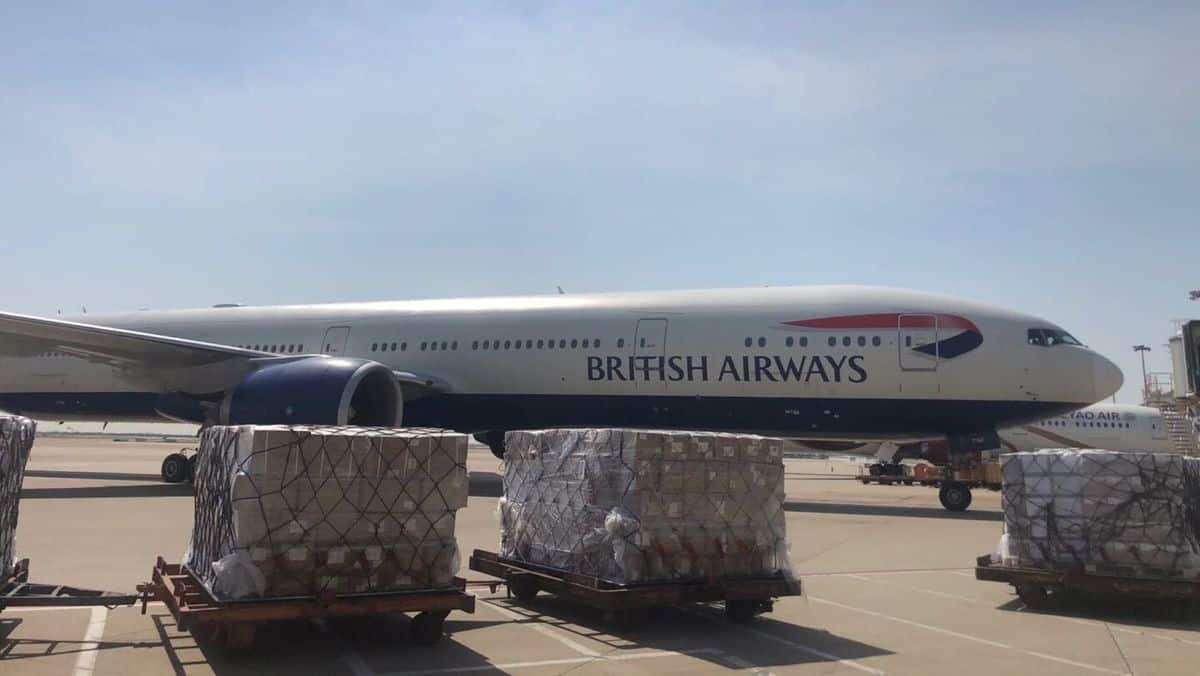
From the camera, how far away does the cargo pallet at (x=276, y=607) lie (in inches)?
216

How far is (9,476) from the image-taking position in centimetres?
619

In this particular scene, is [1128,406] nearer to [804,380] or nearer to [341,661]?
[804,380]

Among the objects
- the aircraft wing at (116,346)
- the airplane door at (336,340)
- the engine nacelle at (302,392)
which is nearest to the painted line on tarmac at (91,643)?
the engine nacelle at (302,392)

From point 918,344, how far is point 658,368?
476 centimetres

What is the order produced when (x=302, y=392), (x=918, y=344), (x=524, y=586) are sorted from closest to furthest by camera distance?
1. (x=524, y=586)
2. (x=302, y=392)
3. (x=918, y=344)

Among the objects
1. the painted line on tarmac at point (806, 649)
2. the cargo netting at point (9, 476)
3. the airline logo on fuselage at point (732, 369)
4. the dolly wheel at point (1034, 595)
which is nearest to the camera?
the painted line on tarmac at point (806, 649)

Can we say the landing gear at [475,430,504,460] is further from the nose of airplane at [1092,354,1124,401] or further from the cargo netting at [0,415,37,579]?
the cargo netting at [0,415,37,579]

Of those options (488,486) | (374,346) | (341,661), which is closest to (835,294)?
(488,486)

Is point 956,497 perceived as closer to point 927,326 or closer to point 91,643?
point 927,326

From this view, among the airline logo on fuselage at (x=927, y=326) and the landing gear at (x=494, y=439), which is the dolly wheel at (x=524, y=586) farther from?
the landing gear at (x=494, y=439)

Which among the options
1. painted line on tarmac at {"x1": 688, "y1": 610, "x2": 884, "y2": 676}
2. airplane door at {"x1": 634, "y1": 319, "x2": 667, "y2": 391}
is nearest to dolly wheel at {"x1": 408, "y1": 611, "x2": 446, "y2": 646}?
painted line on tarmac at {"x1": 688, "y1": 610, "x2": 884, "y2": 676}

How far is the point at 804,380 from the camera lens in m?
17.0

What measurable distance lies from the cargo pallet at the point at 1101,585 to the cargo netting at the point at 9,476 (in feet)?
25.1

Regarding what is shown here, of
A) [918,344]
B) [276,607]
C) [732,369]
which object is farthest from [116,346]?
[918,344]
